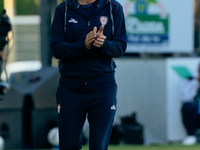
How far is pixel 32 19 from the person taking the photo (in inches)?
1067

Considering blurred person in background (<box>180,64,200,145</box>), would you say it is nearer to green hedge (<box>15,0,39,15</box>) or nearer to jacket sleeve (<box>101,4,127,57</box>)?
jacket sleeve (<box>101,4,127,57</box>)

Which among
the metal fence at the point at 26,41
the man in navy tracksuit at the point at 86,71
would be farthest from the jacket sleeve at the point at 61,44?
the metal fence at the point at 26,41

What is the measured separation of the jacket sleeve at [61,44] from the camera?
394cm

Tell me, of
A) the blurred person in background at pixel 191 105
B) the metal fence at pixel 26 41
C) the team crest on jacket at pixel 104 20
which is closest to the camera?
the team crest on jacket at pixel 104 20

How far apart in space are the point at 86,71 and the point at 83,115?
38cm

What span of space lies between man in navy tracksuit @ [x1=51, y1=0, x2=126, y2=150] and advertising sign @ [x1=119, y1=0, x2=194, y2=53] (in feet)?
20.4

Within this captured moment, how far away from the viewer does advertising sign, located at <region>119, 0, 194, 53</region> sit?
10.3 meters

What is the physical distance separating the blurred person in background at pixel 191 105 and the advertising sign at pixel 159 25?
1187 millimetres

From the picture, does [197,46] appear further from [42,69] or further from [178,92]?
[42,69]

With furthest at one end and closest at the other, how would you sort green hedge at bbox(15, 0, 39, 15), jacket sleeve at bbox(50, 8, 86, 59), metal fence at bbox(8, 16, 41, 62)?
green hedge at bbox(15, 0, 39, 15), metal fence at bbox(8, 16, 41, 62), jacket sleeve at bbox(50, 8, 86, 59)

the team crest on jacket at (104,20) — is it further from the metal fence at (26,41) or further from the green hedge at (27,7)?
the green hedge at (27,7)

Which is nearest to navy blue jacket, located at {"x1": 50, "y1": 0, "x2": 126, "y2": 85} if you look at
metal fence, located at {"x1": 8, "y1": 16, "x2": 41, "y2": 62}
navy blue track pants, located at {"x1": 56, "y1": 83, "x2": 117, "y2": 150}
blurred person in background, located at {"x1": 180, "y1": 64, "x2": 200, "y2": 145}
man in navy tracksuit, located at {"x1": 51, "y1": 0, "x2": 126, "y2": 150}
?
man in navy tracksuit, located at {"x1": 51, "y1": 0, "x2": 126, "y2": 150}

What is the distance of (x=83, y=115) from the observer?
13.5 ft

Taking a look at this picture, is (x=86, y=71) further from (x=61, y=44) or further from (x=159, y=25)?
(x=159, y=25)
